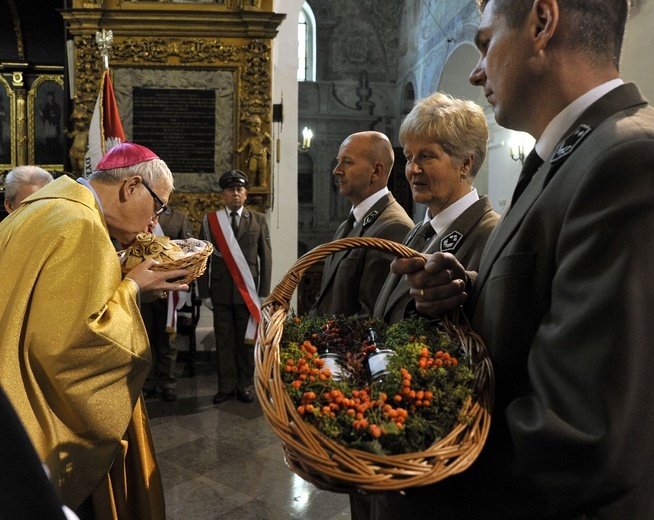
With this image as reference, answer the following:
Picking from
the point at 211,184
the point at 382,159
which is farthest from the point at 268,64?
the point at 382,159

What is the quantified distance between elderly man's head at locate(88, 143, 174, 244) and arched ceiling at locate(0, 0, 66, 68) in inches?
350

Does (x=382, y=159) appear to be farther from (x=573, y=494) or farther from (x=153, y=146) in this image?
(x=153, y=146)

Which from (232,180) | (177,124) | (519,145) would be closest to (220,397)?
(232,180)

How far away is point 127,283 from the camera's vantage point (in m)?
2.03

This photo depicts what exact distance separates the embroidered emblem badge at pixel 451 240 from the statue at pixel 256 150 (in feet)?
14.8

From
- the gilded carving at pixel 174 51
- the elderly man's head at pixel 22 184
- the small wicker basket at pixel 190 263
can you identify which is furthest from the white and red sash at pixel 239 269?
the small wicker basket at pixel 190 263

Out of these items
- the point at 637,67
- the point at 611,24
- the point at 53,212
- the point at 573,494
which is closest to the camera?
the point at 573,494

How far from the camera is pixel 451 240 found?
1892 millimetres

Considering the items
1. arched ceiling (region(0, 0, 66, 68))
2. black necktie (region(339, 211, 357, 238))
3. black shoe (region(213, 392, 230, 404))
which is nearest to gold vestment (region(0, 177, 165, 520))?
black necktie (region(339, 211, 357, 238))

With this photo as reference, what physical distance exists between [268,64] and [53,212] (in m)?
4.76

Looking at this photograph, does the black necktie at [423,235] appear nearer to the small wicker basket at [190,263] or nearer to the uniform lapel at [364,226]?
the uniform lapel at [364,226]

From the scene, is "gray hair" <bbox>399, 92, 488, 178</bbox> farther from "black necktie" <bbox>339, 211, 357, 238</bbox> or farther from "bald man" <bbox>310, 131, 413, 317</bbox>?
"black necktie" <bbox>339, 211, 357, 238</bbox>

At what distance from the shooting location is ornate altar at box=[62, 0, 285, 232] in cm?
615

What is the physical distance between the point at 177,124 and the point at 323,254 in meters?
5.54
